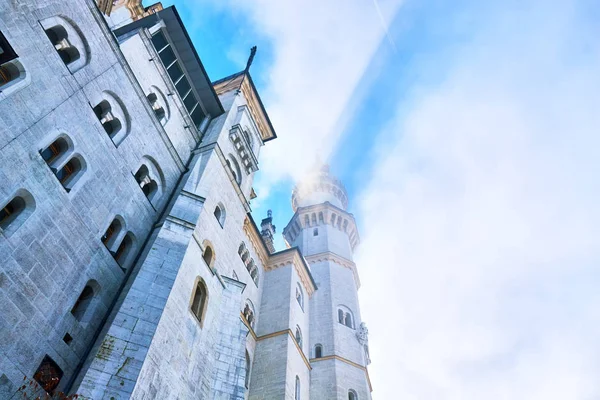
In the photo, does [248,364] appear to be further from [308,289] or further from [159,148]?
[159,148]

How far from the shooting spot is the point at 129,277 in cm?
1284

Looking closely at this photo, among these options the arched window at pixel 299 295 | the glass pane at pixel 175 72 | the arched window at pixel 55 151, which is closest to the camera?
the arched window at pixel 55 151

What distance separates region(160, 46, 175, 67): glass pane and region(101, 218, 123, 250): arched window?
878 centimetres

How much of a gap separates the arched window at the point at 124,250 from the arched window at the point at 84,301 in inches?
55.6

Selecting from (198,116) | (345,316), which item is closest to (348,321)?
(345,316)

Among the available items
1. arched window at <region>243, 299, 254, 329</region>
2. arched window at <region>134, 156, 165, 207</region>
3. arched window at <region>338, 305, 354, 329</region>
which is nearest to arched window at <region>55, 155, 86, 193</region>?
arched window at <region>134, 156, 165, 207</region>

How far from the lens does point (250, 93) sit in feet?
85.2

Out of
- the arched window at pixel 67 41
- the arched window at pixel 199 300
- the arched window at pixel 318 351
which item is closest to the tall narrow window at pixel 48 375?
the arched window at pixel 199 300

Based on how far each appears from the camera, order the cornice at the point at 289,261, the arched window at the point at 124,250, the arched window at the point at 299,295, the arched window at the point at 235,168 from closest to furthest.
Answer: the arched window at the point at 124,250 → the arched window at the point at 235,168 → the arched window at the point at 299,295 → the cornice at the point at 289,261

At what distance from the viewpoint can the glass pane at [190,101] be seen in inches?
801

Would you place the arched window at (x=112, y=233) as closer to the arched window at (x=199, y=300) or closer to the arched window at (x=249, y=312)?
the arched window at (x=199, y=300)

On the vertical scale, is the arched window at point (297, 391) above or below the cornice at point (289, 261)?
below

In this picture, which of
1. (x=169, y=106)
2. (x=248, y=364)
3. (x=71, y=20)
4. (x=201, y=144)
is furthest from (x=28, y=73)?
(x=248, y=364)

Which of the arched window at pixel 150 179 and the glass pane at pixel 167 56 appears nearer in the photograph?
the arched window at pixel 150 179
